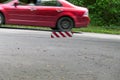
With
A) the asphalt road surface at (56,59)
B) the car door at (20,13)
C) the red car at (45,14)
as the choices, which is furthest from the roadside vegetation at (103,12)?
the asphalt road surface at (56,59)

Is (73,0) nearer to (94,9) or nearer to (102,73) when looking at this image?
(94,9)

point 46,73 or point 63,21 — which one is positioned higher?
point 46,73

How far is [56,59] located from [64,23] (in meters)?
8.91

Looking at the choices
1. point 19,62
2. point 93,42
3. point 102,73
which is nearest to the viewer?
point 102,73

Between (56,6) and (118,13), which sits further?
(118,13)

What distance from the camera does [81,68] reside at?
1012 centimetres

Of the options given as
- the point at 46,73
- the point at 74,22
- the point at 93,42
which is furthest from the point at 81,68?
the point at 74,22

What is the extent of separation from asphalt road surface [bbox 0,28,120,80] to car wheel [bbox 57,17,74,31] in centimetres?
414

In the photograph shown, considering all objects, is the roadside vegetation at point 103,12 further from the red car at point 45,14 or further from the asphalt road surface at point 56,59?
the asphalt road surface at point 56,59

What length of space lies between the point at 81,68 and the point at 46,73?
105 centimetres

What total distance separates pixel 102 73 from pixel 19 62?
6.42 ft

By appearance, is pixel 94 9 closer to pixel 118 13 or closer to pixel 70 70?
pixel 118 13

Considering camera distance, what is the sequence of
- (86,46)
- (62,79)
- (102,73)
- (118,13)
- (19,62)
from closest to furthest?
(62,79) < (102,73) < (19,62) < (86,46) < (118,13)

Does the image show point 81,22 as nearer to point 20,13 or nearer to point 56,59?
point 20,13
